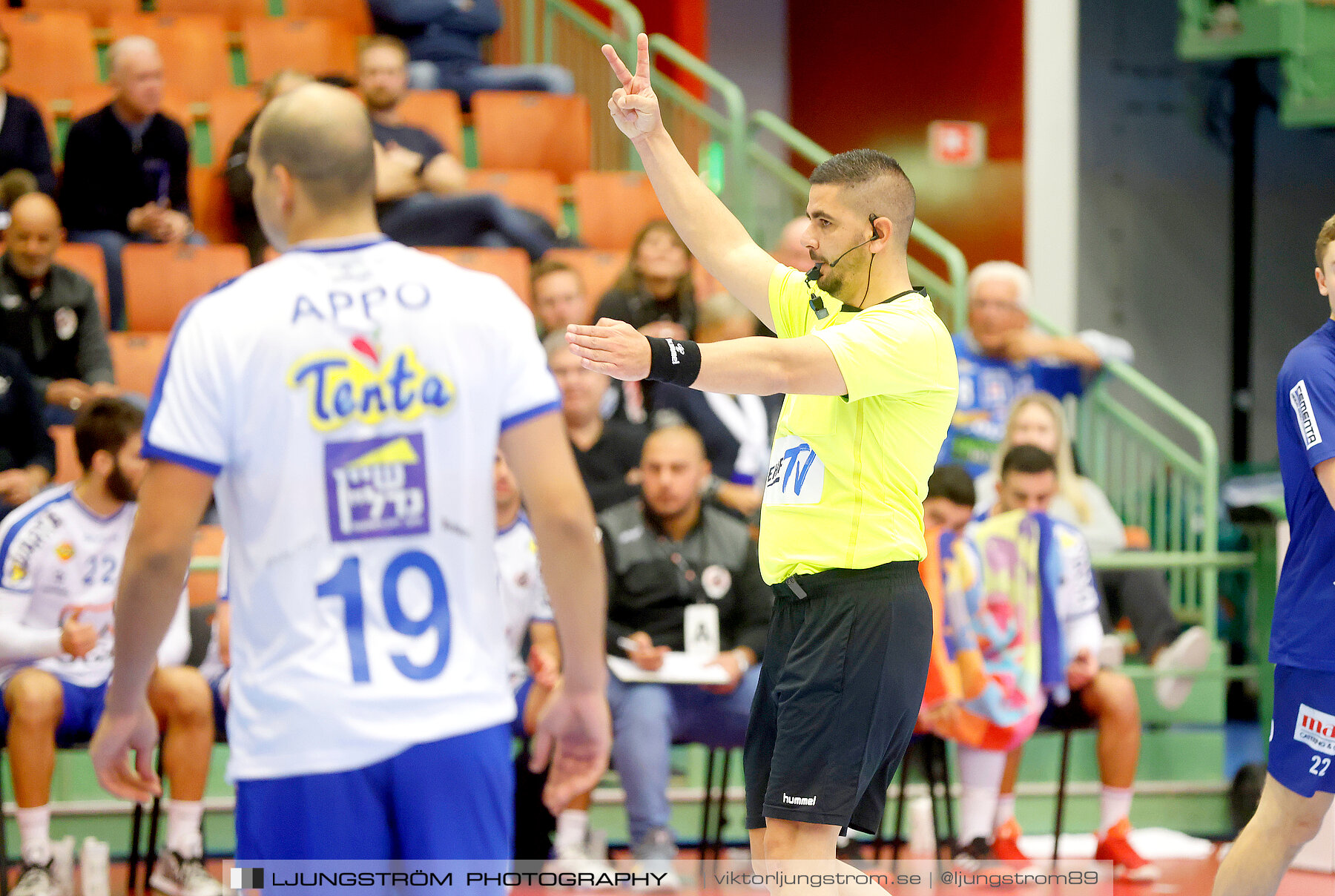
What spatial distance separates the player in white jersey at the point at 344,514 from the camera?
7.68ft

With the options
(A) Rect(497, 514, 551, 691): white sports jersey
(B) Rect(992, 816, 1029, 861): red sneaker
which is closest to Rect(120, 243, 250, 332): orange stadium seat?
(A) Rect(497, 514, 551, 691): white sports jersey

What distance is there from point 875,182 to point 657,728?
2.64 metres

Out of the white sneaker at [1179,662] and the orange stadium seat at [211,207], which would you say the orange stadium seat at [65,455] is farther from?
the white sneaker at [1179,662]

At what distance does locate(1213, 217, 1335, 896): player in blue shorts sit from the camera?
11.8 feet

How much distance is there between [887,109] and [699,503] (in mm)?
6311

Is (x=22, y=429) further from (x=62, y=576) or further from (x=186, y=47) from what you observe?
(x=186, y=47)

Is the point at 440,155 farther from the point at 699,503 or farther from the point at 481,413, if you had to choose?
the point at 481,413

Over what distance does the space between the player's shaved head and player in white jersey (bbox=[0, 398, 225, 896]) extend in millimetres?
2990

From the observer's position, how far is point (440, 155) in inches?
302

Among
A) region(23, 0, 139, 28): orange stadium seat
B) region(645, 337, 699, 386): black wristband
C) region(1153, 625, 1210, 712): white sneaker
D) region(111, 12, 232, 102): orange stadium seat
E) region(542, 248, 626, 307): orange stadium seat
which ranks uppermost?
region(23, 0, 139, 28): orange stadium seat

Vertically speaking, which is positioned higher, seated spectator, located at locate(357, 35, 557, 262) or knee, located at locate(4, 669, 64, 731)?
seated spectator, located at locate(357, 35, 557, 262)

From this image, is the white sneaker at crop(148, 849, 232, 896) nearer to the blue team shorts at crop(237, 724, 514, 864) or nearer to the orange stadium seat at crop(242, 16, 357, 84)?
the blue team shorts at crop(237, 724, 514, 864)

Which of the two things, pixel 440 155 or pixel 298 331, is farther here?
pixel 440 155

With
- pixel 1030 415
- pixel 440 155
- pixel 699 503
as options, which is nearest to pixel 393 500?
pixel 699 503
